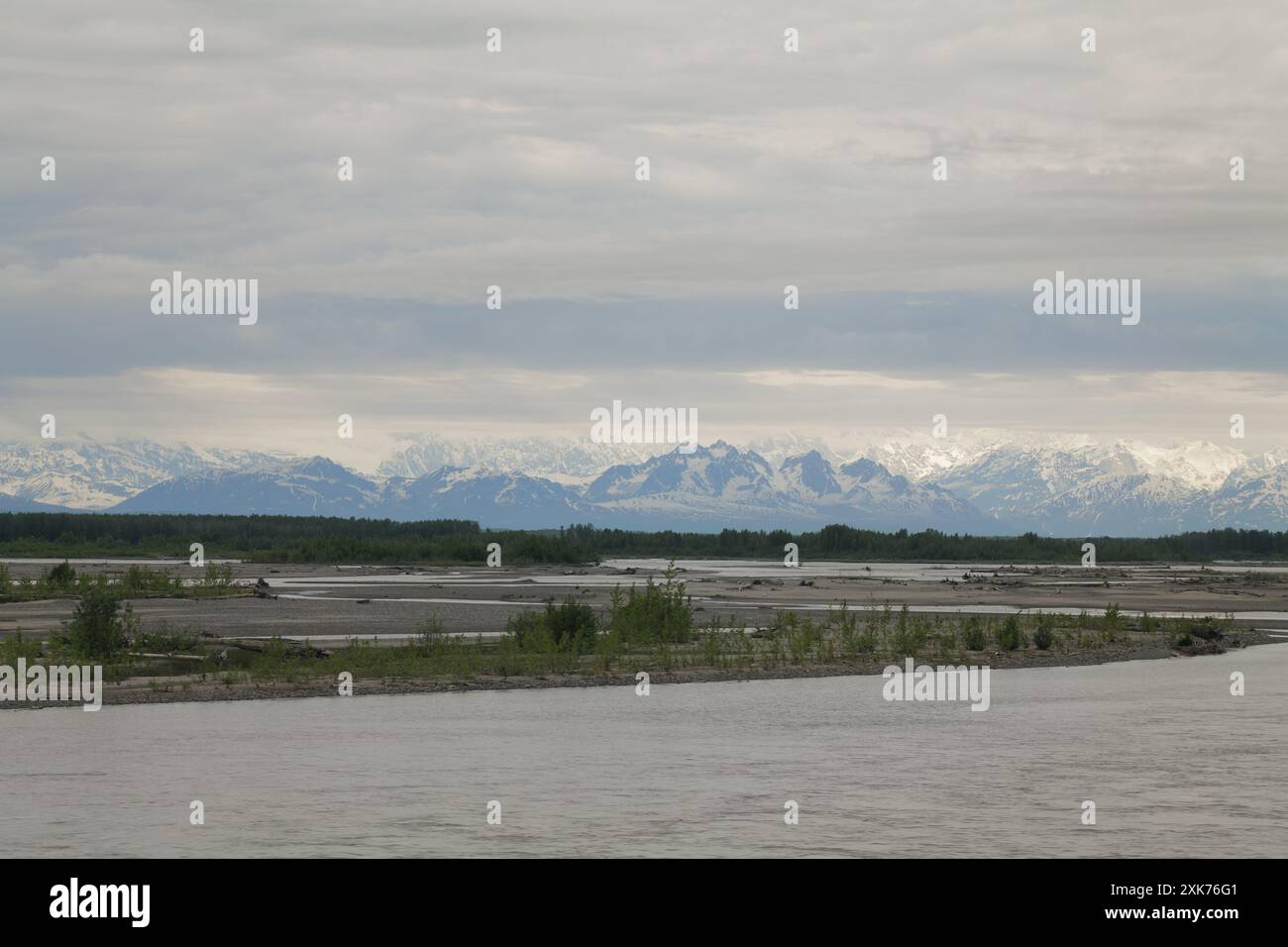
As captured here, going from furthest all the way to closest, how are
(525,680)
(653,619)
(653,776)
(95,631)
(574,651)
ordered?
(653,619) → (574,651) → (525,680) → (95,631) → (653,776)

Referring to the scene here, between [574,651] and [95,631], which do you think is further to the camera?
[574,651]

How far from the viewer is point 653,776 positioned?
97.6 feet

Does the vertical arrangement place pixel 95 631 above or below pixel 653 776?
above

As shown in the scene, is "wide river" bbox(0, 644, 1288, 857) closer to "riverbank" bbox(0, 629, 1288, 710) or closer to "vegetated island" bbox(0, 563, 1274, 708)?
"riverbank" bbox(0, 629, 1288, 710)

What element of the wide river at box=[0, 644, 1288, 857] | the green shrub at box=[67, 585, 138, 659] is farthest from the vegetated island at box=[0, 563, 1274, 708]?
the wide river at box=[0, 644, 1288, 857]

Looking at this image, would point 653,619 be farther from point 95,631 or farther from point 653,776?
point 653,776

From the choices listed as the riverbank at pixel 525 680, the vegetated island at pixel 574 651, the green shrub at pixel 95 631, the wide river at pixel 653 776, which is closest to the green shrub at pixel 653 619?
the vegetated island at pixel 574 651

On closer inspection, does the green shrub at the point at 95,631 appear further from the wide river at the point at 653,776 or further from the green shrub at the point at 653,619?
the green shrub at the point at 653,619

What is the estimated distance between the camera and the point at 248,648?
156 ft

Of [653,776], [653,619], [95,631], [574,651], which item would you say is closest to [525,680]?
[574,651]

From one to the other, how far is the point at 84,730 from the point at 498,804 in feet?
41.6

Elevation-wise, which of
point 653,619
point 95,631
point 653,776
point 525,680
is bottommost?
point 653,776

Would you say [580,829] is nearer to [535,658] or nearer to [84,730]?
[84,730]
